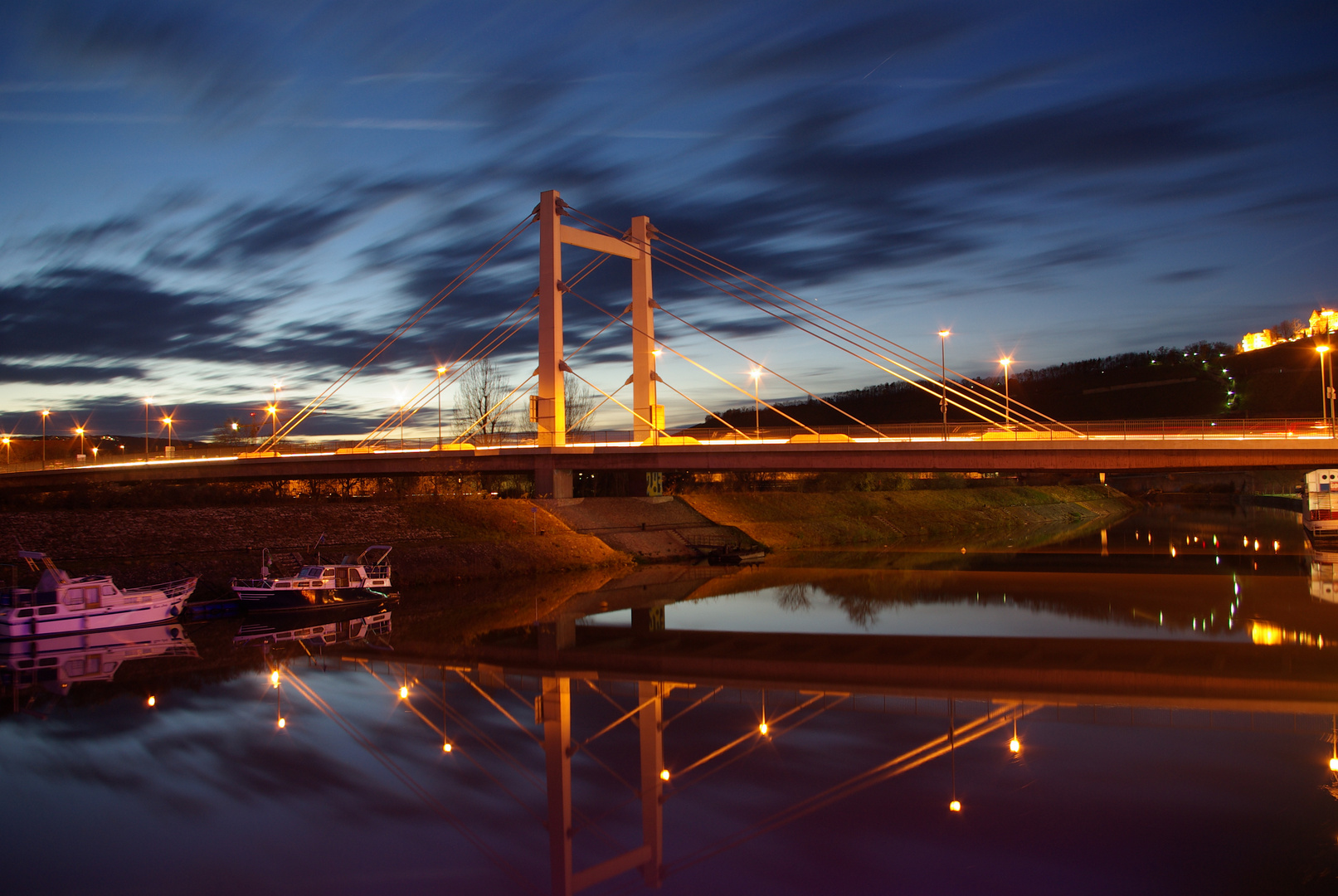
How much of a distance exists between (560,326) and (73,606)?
2689 cm

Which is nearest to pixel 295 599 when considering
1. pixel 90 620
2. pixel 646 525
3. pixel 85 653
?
pixel 90 620

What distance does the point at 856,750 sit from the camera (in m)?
15.9

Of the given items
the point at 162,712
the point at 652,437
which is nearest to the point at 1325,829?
the point at 162,712

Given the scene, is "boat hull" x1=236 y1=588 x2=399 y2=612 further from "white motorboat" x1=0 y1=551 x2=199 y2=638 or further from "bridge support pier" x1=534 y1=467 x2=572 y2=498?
"bridge support pier" x1=534 y1=467 x2=572 y2=498

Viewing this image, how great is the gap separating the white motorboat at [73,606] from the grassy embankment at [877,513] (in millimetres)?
37620

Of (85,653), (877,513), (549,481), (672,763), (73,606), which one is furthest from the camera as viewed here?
(877,513)

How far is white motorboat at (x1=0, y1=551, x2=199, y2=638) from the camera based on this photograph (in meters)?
28.6

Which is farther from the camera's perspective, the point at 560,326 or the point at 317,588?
the point at 560,326

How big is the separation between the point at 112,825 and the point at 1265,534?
74.4 meters

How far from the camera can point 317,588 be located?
34.1 meters

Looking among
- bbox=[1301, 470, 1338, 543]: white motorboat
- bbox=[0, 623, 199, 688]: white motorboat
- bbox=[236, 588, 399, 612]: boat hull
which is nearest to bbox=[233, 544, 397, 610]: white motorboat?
bbox=[236, 588, 399, 612]: boat hull

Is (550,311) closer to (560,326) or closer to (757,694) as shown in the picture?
(560,326)

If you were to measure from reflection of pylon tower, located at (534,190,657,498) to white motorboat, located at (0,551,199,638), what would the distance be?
22.8 metres

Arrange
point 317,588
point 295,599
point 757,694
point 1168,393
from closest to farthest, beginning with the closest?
point 757,694, point 295,599, point 317,588, point 1168,393
